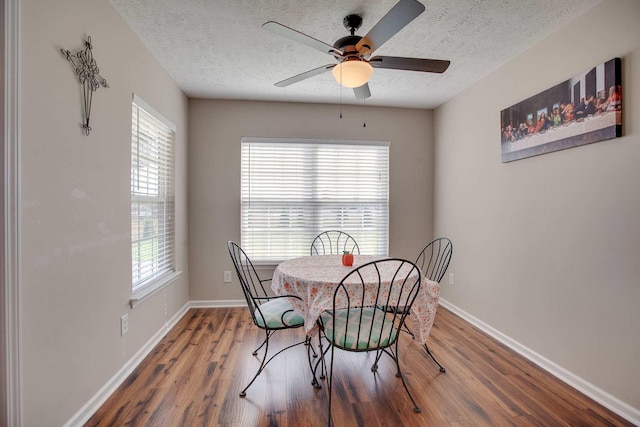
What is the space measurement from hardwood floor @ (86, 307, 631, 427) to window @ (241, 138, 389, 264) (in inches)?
51.8

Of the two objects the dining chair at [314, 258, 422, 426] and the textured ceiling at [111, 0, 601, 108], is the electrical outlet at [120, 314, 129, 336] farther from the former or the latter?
the textured ceiling at [111, 0, 601, 108]

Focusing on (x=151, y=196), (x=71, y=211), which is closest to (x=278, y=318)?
(x=71, y=211)

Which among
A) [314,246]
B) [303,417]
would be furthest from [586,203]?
[314,246]

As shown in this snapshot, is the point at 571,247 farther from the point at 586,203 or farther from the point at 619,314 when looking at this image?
the point at 619,314

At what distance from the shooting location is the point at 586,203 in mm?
1925

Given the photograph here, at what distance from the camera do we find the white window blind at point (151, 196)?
7.48 feet

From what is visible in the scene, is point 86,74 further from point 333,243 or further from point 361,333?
point 333,243

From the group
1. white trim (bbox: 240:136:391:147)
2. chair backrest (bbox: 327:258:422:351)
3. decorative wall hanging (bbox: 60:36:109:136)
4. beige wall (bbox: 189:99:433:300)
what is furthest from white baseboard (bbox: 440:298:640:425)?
decorative wall hanging (bbox: 60:36:109:136)

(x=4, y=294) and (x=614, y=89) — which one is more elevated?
(x=614, y=89)

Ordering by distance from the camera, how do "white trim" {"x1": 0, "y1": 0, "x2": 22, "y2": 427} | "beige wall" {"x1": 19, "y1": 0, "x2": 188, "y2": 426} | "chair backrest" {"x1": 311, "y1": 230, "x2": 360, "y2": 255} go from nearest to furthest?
"white trim" {"x1": 0, "y1": 0, "x2": 22, "y2": 427} < "beige wall" {"x1": 19, "y1": 0, "x2": 188, "y2": 426} < "chair backrest" {"x1": 311, "y1": 230, "x2": 360, "y2": 255}

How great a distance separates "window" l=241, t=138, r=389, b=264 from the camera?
3.54 m

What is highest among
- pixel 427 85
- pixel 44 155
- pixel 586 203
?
pixel 427 85

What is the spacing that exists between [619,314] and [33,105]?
Result: 10.5 feet

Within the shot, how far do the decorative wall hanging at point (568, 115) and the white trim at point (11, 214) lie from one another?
2988mm
